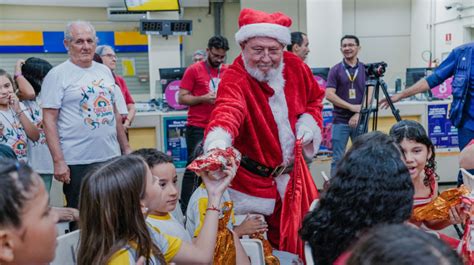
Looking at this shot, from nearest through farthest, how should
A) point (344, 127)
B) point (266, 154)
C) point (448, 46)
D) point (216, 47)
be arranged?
point (266, 154) < point (216, 47) < point (344, 127) < point (448, 46)

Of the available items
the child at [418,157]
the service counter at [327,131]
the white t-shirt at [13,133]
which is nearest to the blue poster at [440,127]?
the service counter at [327,131]

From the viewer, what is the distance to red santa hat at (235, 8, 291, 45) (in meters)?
2.21

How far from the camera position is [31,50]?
10102mm

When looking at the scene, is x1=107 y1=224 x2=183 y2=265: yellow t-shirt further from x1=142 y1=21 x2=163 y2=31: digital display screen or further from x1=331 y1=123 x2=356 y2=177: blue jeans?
x1=142 y1=21 x2=163 y2=31: digital display screen

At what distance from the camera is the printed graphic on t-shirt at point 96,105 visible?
2.57m

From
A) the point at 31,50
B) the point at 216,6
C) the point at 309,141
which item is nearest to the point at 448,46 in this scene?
the point at 216,6

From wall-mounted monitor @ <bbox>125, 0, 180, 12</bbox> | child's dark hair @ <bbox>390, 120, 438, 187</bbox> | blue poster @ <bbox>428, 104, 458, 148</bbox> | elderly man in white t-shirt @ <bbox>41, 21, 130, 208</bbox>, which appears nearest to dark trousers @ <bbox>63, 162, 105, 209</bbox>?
elderly man in white t-shirt @ <bbox>41, 21, 130, 208</bbox>

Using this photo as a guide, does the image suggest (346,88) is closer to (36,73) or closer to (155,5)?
(36,73)

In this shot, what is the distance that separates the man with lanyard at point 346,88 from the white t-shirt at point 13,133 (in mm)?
2556

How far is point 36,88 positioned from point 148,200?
1.97 m

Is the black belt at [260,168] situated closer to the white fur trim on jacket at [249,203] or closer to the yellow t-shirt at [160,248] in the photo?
the white fur trim on jacket at [249,203]

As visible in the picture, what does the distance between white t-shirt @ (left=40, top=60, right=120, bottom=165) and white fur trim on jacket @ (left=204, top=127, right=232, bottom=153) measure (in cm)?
97

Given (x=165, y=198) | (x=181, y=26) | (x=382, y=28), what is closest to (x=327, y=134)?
(x=181, y=26)

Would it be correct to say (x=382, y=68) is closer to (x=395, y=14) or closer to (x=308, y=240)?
(x=308, y=240)
